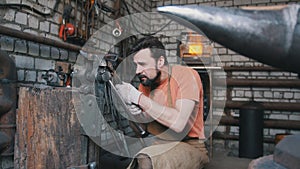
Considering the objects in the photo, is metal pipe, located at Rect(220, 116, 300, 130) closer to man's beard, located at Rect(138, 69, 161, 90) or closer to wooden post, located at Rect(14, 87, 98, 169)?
man's beard, located at Rect(138, 69, 161, 90)

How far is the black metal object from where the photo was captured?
5.91 feet

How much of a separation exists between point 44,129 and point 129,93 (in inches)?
21.7

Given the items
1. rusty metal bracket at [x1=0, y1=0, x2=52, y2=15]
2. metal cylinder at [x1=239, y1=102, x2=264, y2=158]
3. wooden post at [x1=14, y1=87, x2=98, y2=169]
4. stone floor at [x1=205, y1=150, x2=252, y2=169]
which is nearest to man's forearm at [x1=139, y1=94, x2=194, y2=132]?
wooden post at [x1=14, y1=87, x2=98, y2=169]

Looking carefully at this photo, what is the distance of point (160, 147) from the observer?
170 centimetres

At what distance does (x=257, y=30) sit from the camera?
49 cm

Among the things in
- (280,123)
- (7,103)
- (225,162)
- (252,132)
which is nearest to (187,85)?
(7,103)

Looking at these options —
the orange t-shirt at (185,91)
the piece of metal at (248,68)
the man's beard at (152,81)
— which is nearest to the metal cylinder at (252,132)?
the piece of metal at (248,68)

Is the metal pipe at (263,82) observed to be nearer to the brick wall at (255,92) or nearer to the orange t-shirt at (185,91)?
the brick wall at (255,92)

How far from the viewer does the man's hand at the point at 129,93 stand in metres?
1.69

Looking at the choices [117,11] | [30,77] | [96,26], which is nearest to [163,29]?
[117,11]

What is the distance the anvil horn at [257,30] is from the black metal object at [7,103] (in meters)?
1.68

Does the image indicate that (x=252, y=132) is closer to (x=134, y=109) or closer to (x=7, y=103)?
(x=134, y=109)

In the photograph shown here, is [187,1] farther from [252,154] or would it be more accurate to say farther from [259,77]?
[252,154]

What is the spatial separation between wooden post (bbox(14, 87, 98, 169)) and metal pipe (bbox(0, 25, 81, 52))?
2.14ft
